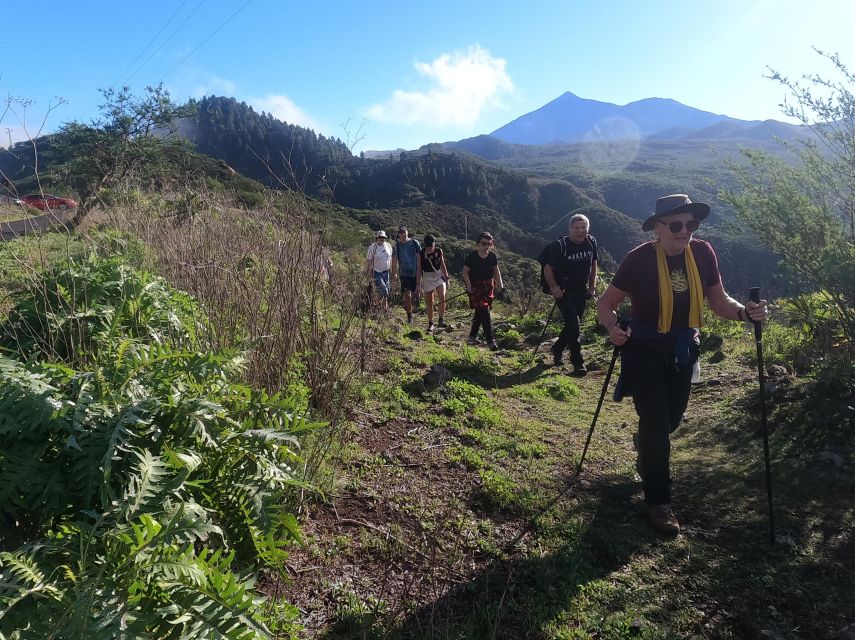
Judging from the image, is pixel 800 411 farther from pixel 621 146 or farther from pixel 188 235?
pixel 621 146

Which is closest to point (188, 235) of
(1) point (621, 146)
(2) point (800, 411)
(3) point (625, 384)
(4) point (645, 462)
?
(3) point (625, 384)

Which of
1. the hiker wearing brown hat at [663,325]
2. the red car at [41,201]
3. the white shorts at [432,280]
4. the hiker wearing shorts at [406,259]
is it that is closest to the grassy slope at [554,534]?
the red car at [41,201]

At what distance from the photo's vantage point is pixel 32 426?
1627mm

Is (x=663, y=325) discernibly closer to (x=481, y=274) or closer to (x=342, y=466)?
(x=342, y=466)

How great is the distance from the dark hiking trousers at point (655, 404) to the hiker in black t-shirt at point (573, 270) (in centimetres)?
312

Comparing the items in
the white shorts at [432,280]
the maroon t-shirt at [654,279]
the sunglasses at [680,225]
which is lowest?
the white shorts at [432,280]

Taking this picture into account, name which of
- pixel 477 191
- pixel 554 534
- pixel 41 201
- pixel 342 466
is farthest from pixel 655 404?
pixel 477 191

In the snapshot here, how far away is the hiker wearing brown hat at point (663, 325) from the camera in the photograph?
9.77 ft

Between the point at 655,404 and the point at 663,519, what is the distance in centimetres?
70

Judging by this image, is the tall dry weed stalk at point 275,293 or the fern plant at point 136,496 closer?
the fern plant at point 136,496

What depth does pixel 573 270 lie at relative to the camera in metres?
6.14

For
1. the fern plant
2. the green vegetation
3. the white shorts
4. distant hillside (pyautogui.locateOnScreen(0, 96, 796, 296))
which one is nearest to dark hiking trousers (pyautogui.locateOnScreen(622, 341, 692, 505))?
the green vegetation

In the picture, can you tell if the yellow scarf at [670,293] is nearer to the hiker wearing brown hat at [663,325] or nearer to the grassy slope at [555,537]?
the hiker wearing brown hat at [663,325]

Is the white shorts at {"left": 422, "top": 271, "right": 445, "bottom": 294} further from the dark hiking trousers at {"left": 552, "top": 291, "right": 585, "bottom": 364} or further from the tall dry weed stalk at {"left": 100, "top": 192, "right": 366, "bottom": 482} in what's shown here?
the tall dry weed stalk at {"left": 100, "top": 192, "right": 366, "bottom": 482}
